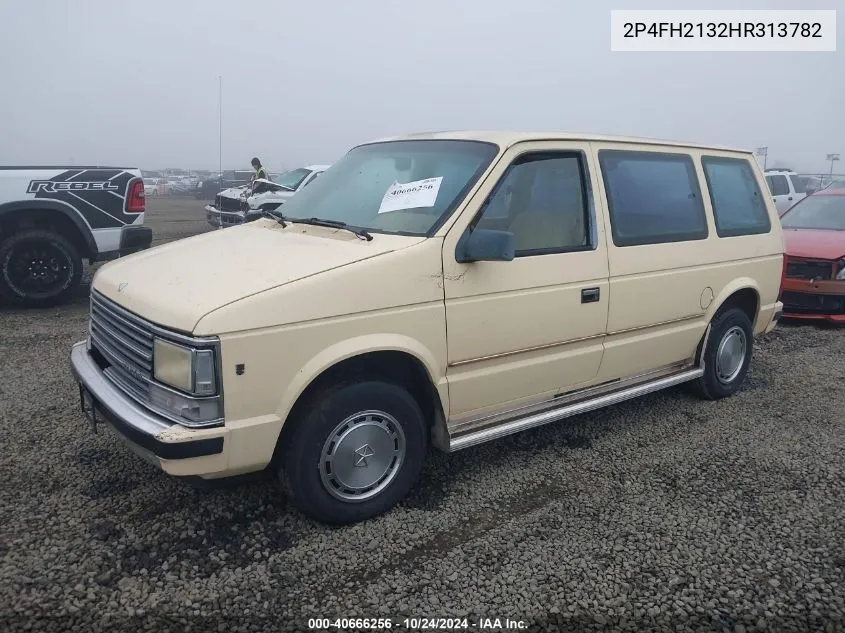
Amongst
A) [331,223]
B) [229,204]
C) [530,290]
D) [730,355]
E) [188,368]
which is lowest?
[730,355]

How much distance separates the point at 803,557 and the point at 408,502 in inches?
75.1

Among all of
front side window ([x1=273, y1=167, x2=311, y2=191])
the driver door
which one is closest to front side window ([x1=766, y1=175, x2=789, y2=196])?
front side window ([x1=273, y1=167, x2=311, y2=191])

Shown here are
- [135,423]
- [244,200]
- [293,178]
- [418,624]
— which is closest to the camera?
[418,624]

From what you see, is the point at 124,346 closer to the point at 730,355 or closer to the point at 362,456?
the point at 362,456

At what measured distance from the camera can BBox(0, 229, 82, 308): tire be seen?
7.43m

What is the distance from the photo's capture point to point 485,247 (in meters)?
3.25

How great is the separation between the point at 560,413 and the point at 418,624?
1.65m

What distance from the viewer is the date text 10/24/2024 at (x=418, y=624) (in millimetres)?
2573

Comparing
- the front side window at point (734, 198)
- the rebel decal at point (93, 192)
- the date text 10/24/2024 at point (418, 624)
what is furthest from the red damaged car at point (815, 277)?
the rebel decal at point (93, 192)

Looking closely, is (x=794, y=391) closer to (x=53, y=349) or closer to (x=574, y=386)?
(x=574, y=386)

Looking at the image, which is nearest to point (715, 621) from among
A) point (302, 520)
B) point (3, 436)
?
point (302, 520)

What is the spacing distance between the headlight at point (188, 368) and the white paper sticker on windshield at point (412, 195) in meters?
1.39

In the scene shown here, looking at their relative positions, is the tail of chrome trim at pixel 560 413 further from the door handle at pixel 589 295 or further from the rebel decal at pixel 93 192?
the rebel decal at pixel 93 192

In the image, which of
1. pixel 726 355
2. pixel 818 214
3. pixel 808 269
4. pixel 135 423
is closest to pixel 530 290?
pixel 135 423
